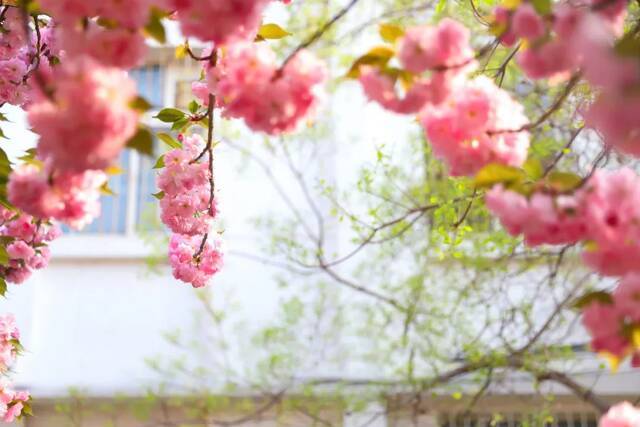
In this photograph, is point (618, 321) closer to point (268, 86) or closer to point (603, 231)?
point (603, 231)

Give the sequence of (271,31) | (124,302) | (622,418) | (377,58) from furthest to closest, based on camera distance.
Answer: (124,302)
(271,31)
(622,418)
(377,58)

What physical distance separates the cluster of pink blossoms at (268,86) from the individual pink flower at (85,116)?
180mm

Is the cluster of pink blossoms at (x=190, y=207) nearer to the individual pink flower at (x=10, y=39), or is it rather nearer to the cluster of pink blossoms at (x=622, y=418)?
the individual pink flower at (x=10, y=39)

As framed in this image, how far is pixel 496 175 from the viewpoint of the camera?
1133 millimetres

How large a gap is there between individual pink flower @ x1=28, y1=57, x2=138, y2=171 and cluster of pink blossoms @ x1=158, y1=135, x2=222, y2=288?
790 mm

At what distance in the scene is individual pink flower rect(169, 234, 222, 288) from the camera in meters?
2.06

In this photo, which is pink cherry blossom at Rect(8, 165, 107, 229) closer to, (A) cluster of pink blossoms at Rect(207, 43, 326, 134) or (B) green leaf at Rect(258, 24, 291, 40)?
(A) cluster of pink blossoms at Rect(207, 43, 326, 134)

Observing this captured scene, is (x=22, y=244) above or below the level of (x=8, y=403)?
above

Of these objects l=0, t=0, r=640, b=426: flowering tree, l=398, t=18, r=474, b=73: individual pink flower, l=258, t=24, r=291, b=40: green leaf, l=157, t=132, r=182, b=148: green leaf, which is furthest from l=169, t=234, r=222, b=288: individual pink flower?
l=398, t=18, r=474, b=73: individual pink flower

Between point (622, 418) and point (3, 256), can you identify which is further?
point (3, 256)

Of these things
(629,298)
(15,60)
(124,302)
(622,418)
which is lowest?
(622,418)

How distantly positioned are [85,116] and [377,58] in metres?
0.43

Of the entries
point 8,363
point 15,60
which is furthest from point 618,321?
point 8,363

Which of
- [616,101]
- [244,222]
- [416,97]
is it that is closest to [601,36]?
[616,101]
